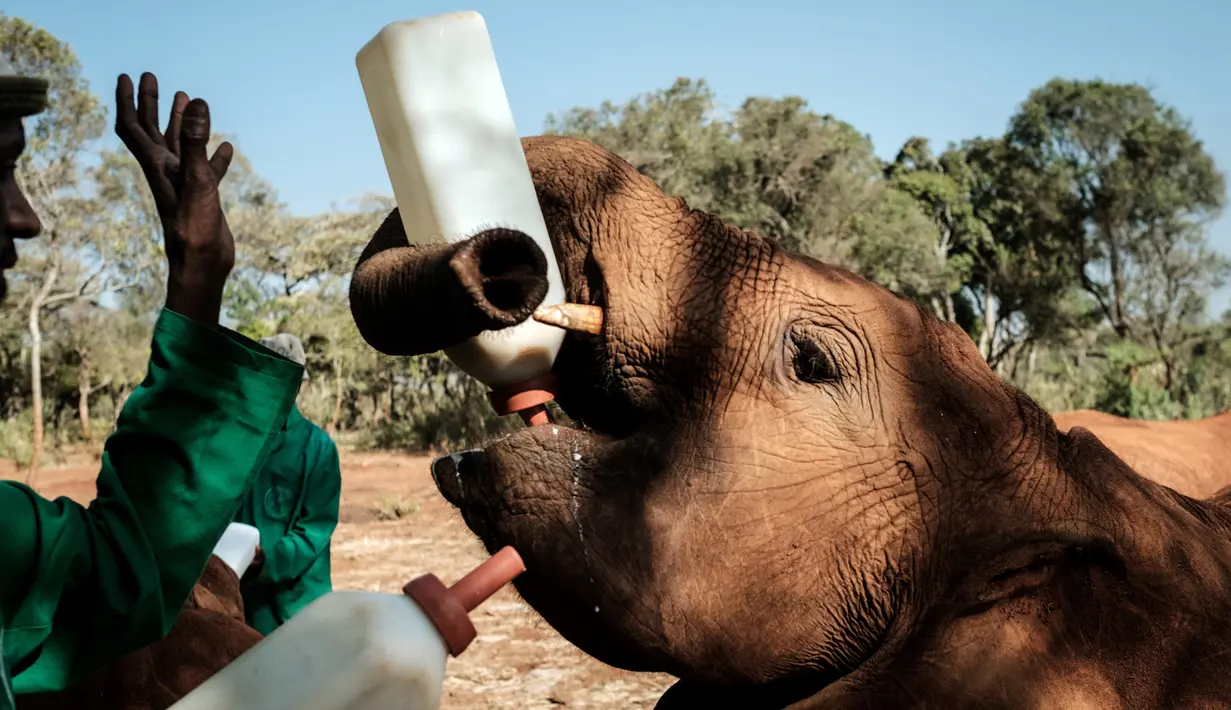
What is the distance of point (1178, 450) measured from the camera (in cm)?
760

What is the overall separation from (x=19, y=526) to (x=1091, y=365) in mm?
52849

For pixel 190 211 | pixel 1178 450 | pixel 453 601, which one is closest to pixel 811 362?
pixel 453 601

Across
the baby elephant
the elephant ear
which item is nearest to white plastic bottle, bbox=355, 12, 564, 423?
the elephant ear

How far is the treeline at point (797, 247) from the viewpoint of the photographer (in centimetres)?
3048

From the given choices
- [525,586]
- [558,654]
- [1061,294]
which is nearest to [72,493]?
[558,654]

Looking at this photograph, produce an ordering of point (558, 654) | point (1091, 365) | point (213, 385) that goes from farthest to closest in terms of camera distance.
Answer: point (1091, 365) < point (558, 654) < point (213, 385)

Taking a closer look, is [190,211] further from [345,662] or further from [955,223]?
[955,223]

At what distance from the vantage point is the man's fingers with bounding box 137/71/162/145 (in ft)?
6.48

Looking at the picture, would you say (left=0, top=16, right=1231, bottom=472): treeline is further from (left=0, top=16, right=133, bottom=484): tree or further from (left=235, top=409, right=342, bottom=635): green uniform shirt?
(left=235, top=409, right=342, bottom=635): green uniform shirt

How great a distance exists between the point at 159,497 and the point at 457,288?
58 centimetres

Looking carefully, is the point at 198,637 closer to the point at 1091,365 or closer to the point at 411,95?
the point at 411,95

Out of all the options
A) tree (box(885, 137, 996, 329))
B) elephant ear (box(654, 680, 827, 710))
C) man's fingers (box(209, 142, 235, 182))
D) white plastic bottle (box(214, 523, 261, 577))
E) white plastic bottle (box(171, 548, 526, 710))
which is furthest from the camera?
tree (box(885, 137, 996, 329))

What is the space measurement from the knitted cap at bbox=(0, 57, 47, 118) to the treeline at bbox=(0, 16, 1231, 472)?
78.7ft

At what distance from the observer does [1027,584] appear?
2.18 m
